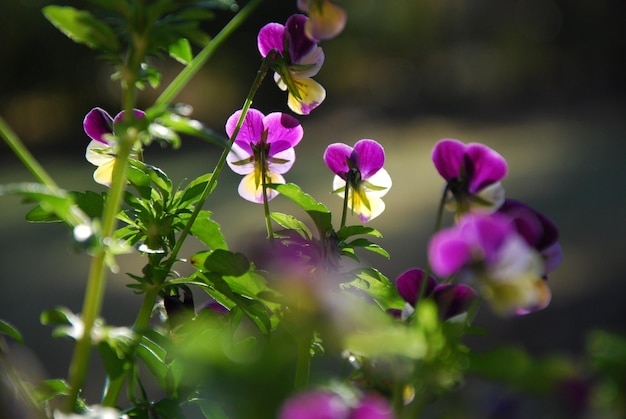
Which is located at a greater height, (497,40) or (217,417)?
(217,417)

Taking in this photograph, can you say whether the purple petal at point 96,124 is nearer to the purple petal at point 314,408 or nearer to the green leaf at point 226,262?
the green leaf at point 226,262

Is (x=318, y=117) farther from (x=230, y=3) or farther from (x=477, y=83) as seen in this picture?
(x=230, y=3)

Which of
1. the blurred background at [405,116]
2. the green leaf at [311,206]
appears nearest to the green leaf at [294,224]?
the green leaf at [311,206]

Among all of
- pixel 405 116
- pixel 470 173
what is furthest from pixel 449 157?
pixel 405 116

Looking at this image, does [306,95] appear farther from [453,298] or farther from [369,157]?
[453,298]

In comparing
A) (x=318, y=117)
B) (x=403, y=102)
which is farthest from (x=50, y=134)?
(x=403, y=102)

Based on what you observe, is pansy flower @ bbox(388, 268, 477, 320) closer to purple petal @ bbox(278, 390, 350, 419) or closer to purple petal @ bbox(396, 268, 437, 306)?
purple petal @ bbox(396, 268, 437, 306)

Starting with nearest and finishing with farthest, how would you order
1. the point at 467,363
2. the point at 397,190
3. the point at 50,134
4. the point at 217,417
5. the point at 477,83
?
the point at 467,363 < the point at 217,417 < the point at 397,190 < the point at 50,134 < the point at 477,83
